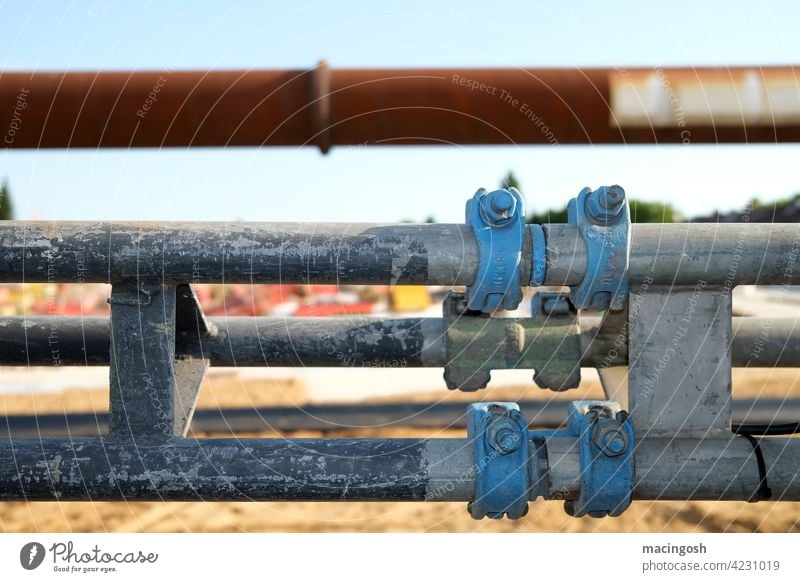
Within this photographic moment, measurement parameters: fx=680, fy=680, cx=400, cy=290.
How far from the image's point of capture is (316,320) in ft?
7.38

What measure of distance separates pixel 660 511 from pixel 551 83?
10.4 ft

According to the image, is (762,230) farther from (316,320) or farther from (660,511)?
(660,511)

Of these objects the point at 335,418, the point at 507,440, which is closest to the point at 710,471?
the point at 507,440

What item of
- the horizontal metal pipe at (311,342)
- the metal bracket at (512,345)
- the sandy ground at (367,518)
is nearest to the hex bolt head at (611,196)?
the metal bracket at (512,345)

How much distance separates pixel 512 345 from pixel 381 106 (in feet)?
3.29

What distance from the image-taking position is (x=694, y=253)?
149cm

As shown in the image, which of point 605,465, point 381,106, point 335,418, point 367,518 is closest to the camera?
point 605,465

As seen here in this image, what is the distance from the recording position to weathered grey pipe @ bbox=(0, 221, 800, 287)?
142cm

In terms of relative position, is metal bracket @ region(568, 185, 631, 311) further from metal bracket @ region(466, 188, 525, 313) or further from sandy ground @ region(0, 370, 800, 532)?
sandy ground @ region(0, 370, 800, 532)

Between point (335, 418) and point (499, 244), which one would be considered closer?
point (499, 244)

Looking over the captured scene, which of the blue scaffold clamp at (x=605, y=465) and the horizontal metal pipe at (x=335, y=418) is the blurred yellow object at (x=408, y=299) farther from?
the blue scaffold clamp at (x=605, y=465)

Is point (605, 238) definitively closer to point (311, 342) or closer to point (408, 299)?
point (311, 342)

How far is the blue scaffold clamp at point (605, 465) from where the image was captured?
153 centimetres

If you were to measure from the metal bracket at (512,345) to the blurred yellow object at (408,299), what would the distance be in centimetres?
1379
